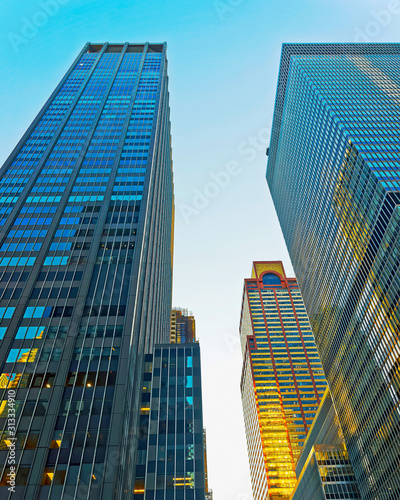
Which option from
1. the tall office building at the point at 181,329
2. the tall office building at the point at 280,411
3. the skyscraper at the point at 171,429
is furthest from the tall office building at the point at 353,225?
the tall office building at the point at 280,411

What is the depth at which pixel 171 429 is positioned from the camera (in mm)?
61625

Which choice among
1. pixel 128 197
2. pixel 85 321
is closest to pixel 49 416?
pixel 85 321

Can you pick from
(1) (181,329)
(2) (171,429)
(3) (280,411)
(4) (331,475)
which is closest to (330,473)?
(4) (331,475)

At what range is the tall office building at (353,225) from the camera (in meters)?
79.4

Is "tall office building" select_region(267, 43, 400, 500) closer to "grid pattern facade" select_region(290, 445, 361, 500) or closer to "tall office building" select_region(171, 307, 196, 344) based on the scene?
"grid pattern facade" select_region(290, 445, 361, 500)

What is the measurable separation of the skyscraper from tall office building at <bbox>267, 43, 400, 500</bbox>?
41.8 meters

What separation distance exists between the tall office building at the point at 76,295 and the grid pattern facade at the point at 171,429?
354 cm

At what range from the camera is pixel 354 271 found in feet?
312

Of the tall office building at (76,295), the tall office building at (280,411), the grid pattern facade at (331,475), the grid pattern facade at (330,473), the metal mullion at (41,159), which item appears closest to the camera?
the tall office building at (76,295)

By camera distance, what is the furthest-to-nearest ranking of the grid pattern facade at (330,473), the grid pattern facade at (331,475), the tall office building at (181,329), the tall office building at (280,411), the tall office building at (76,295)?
1. the tall office building at (181,329)
2. the tall office building at (280,411)
3. the grid pattern facade at (330,473)
4. the grid pattern facade at (331,475)
5. the tall office building at (76,295)

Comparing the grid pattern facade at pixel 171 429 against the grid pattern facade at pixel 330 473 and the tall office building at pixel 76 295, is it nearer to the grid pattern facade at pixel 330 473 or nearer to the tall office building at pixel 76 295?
the tall office building at pixel 76 295

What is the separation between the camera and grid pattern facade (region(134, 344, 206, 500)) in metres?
55.7

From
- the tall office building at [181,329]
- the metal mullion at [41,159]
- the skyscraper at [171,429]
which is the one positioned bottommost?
the skyscraper at [171,429]

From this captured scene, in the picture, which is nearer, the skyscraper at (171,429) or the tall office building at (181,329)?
the skyscraper at (171,429)
